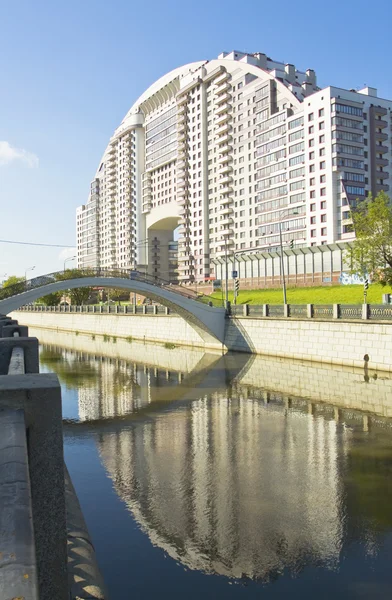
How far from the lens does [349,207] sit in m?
74.3

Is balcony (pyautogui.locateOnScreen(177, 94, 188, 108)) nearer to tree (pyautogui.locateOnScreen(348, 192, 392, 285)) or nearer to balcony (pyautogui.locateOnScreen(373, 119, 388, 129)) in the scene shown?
balcony (pyautogui.locateOnScreen(373, 119, 388, 129))

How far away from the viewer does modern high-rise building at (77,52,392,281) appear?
Result: 77.5 meters

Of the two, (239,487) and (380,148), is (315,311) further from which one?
(380,148)

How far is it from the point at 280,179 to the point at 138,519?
263ft

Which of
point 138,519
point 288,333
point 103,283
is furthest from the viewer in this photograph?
point 103,283

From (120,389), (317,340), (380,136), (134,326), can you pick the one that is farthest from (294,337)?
(380,136)

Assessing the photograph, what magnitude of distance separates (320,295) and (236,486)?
149ft

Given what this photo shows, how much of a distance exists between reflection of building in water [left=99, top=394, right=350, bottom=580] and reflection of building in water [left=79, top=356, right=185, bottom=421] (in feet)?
11.1

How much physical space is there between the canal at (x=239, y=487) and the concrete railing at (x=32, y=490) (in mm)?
5413

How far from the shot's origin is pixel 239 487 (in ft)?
41.0

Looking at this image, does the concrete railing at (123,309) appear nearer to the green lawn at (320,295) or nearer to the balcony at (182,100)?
the green lawn at (320,295)

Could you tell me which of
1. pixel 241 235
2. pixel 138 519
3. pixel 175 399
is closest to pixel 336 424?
pixel 175 399

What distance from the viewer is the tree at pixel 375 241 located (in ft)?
116

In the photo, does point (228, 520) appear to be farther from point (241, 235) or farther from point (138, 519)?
point (241, 235)
